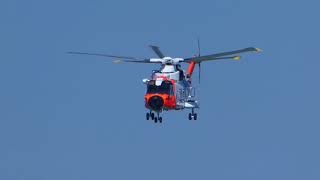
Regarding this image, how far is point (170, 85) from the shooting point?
9881 cm

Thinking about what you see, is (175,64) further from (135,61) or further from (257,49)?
(257,49)

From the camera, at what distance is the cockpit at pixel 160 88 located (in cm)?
9775

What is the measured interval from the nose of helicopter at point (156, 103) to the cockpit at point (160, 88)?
48.2 inches

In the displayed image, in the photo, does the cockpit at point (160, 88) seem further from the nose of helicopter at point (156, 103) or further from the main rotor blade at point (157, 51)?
the main rotor blade at point (157, 51)

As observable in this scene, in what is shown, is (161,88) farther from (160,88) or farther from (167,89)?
(167,89)

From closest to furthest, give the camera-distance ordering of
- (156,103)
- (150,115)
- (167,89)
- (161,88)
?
(156,103)
(161,88)
(167,89)
(150,115)

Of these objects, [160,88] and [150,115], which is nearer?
[160,88]

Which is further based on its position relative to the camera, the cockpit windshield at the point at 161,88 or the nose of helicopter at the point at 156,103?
the cockpit windshield at the point at 161,88

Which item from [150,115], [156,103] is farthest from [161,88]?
[150,115]

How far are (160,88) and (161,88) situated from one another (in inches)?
4.0

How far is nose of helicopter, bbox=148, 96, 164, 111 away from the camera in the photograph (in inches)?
3784

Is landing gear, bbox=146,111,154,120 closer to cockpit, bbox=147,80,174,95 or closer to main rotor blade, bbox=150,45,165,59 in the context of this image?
cockpit, bbox=147,80,174,95

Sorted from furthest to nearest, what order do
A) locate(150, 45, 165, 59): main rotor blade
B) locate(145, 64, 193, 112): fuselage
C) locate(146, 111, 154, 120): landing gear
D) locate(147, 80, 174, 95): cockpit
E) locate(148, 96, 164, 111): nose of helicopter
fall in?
1. locate(150, 45, 165, 59): main rotor blade
2. locate(146, 111, 154, 120): landing gear
3. locate(147, 80, 174, 95): cockpit
4. locate(145, 64, 193, 112): fuselage
5. locate(148, 96, 164, 111): nose of helicopter

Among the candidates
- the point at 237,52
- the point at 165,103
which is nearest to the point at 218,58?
the point at 237,52
